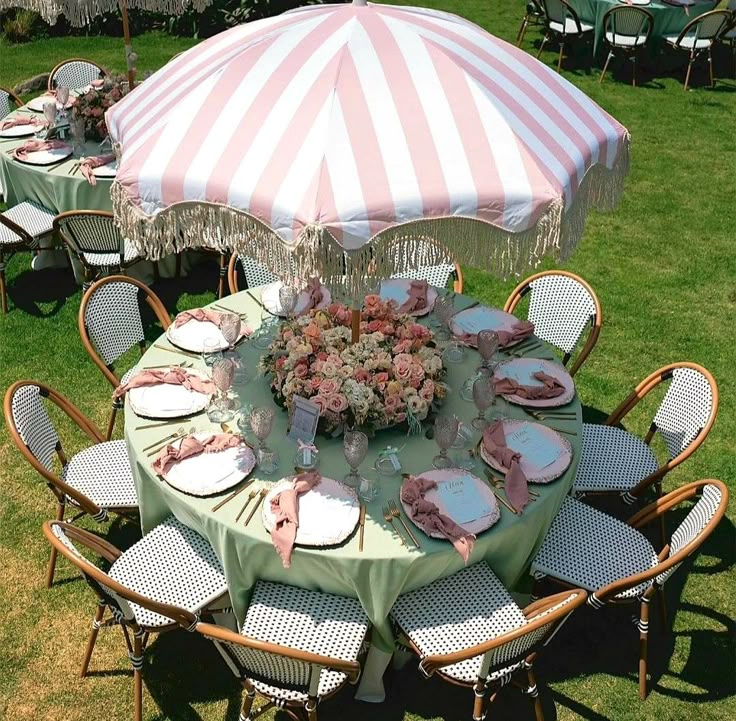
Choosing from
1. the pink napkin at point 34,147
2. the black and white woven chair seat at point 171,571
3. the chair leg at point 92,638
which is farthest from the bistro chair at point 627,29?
the chair leg at point 92,638

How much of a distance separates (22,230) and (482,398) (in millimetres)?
4279

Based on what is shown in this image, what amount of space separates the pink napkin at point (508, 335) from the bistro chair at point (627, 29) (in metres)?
8.42

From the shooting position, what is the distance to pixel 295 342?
3.91m

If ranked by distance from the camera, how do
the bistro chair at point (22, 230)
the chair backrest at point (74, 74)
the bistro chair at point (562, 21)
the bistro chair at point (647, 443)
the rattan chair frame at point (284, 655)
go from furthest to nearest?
the bistro chair at point (562, 21), the chair backrest at point (74, 74), the bistro chair at point (22, 230), the bistro chair at point (647, 443), the rattan chair frame at point (284, 655)

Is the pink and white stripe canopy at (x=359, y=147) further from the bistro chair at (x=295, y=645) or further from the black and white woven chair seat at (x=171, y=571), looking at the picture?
the bistro chair at (x=295, y=645)

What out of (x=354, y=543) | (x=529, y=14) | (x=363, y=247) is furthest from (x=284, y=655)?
(x=529, y=14)

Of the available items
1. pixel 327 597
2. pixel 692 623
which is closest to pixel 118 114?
pixel 327 597

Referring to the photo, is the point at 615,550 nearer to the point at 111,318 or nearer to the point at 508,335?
the point at 508,335

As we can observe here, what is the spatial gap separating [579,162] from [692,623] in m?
2.70

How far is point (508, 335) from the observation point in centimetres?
453

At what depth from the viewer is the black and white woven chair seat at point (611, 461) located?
13.9ft

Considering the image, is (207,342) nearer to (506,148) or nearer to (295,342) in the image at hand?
(295,342)

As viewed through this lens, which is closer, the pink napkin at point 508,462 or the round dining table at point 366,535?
the round dining table at point 366,535

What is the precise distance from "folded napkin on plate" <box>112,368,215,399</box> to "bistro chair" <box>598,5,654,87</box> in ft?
31.8
